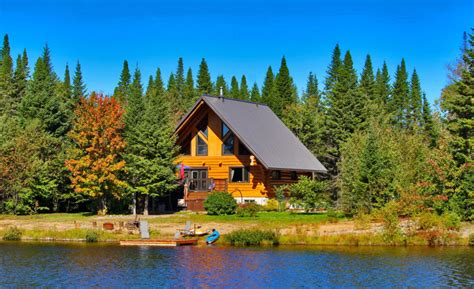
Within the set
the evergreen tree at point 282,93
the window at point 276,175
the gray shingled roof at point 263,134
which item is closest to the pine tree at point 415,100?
the evergreen tree at point 282,93

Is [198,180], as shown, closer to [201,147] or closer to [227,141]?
[201,147]

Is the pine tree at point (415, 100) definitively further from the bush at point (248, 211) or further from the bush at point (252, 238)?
the bush at point (252, 238)

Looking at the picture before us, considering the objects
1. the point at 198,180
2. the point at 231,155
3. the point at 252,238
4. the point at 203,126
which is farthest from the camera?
the point at 203,126

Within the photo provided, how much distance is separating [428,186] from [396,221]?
530 cm

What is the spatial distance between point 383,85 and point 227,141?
238 feet

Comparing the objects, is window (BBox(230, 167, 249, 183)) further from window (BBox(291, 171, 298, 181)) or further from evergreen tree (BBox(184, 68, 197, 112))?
evergreen tree (BBox(184, 68, 197, 112))

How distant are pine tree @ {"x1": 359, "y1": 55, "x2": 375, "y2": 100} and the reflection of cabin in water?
42130mm

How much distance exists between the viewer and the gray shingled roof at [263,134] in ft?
163

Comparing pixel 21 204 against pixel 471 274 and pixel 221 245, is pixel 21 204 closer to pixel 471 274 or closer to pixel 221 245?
pixel 221 245

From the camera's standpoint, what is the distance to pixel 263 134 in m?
53.7

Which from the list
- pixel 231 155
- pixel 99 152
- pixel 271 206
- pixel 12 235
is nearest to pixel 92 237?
pixel 12 235

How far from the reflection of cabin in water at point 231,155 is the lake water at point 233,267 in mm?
16009

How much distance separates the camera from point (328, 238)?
36.7 metres

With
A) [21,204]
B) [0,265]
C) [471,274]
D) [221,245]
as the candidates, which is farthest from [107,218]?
[471,274]
